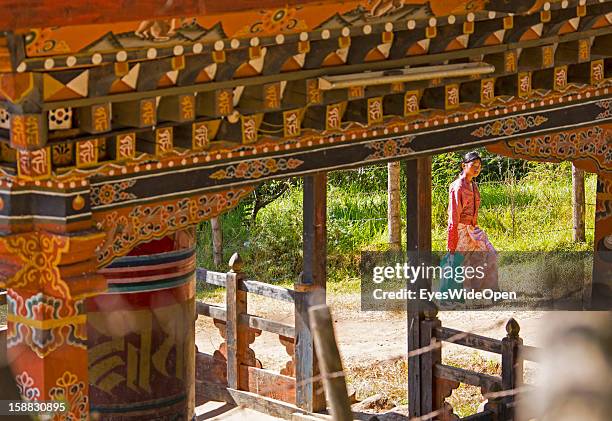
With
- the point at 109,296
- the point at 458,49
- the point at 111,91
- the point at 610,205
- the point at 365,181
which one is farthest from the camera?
the point at 365,181

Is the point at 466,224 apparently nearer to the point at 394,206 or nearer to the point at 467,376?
the point at 394,206

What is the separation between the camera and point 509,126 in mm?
7535

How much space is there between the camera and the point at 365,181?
1556 centimetres

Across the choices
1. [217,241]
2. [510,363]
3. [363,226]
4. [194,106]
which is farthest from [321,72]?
[363,226]

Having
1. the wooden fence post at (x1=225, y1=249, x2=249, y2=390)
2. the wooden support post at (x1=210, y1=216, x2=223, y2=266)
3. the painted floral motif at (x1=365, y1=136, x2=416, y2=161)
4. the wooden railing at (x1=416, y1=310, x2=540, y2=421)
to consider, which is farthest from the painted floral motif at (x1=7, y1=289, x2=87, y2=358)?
the wooden support post at (x1=210, y1=216, x2=223, y2=266)

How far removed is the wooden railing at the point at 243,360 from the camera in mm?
8766

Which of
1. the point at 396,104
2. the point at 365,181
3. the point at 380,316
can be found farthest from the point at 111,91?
the point at 365,181

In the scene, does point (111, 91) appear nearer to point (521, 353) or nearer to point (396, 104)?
point (396, 104)

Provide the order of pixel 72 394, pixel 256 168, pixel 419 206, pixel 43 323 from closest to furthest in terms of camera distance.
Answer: pixel 43 323, pixel 72 394, pixel 256 168, pixel 419 206

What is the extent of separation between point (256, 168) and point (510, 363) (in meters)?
2.64

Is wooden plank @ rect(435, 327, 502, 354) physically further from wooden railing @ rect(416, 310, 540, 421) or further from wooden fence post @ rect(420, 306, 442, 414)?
wooden fence post @ rect(420, 306, 442, 414)

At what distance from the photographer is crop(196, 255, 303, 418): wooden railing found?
877cm

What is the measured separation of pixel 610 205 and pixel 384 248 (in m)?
5.01

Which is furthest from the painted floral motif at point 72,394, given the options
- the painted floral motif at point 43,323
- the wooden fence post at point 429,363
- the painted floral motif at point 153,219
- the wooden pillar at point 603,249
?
the wooden pillar at point 603,249
